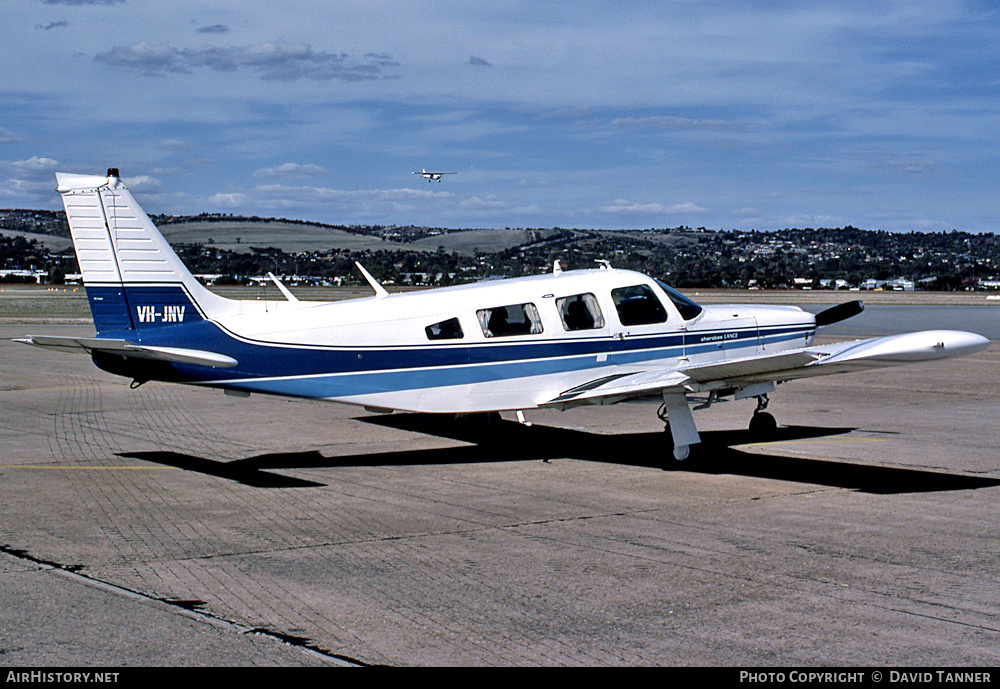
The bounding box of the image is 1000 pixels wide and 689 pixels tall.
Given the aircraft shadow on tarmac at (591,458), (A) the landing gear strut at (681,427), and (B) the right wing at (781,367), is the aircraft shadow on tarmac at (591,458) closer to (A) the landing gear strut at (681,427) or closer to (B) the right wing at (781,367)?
(A) the landing gear strut at (681,427)

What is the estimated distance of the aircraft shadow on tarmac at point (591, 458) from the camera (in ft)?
38.7

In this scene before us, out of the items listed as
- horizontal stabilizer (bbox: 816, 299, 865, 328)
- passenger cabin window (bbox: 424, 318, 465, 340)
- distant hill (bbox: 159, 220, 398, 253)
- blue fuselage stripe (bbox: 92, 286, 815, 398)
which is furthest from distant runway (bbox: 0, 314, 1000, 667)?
distant hill (bbox: 159, 220, 398, 253)

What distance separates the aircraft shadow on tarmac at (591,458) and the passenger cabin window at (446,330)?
1.66 metres

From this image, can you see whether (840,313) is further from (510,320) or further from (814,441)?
(510,320)

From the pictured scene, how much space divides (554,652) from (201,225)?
185149 mm

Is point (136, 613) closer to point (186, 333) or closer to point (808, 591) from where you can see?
point (808, 591)

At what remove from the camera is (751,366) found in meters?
11.5

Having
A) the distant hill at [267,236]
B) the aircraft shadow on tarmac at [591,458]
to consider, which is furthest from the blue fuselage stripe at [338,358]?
the distant hill at [267,236]

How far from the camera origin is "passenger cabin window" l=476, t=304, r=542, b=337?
42.4 feet

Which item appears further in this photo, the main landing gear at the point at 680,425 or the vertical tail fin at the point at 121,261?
the main landing gear at the point at 680,425

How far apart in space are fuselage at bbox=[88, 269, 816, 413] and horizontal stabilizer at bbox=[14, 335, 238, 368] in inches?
7.3

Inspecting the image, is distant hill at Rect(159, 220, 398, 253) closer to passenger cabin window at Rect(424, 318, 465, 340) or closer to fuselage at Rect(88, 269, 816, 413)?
fuselage at Rect(88, 269, 816, 413)
